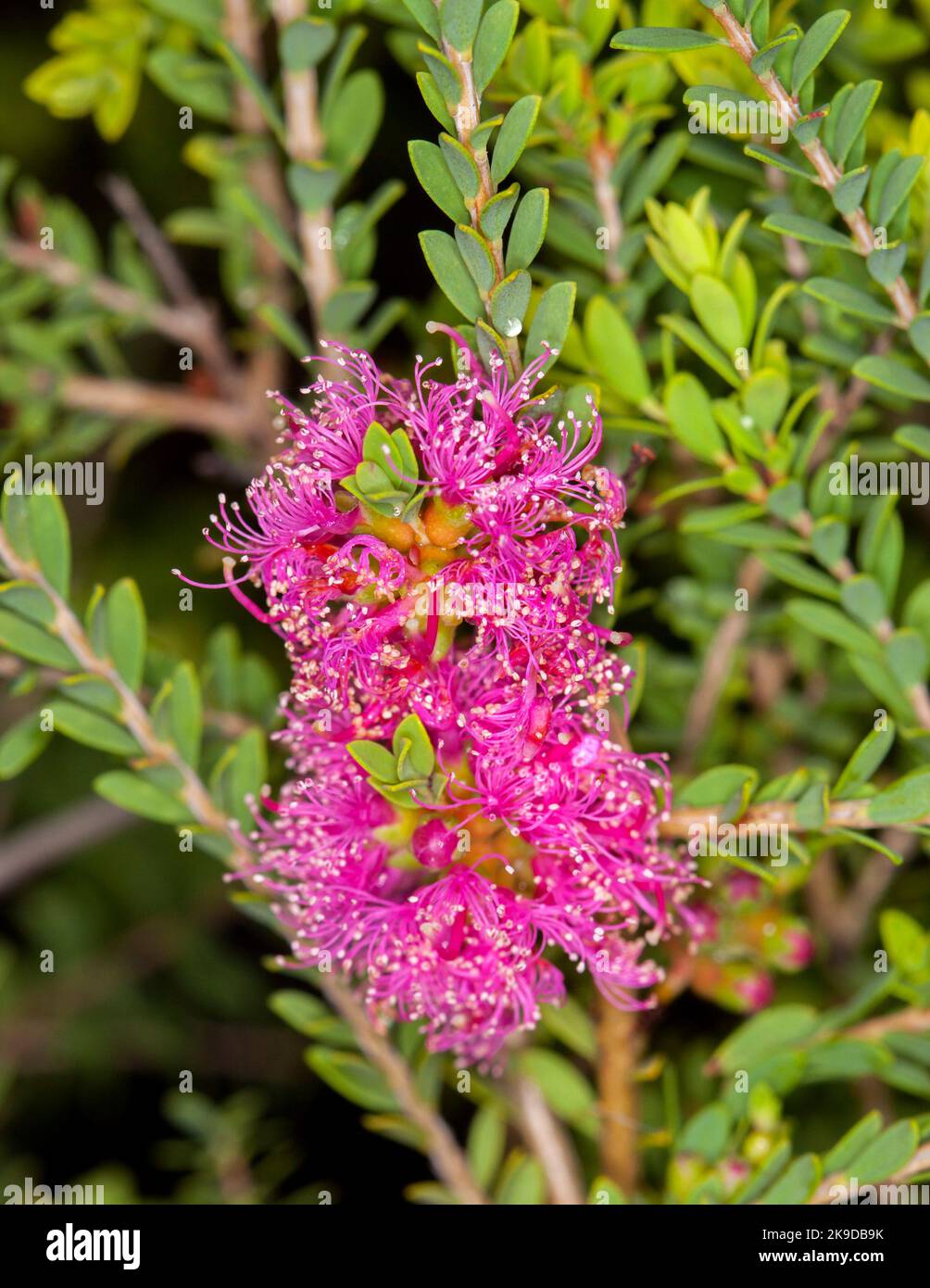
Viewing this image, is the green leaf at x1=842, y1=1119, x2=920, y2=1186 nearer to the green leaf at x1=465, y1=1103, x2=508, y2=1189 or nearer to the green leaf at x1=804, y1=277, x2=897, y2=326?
the green leaf at x1=465, y1=1103, x2=508, y2=1189

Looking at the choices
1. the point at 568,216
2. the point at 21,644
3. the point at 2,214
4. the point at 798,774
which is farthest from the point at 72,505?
the point at 798,774

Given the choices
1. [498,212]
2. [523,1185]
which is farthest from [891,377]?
[523,1185]

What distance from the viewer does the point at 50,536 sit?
118 cm

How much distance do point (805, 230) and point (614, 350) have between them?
0.20 meters

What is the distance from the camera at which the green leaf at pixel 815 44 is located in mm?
958

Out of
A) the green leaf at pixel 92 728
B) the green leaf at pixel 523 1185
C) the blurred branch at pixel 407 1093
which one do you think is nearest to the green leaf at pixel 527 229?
the green leaf at pixel 92 728

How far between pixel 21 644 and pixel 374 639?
16.8 inches

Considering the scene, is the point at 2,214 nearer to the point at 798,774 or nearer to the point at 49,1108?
the point at 798,774

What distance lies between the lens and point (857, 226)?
40.9 inches

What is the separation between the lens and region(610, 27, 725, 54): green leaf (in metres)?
0.96

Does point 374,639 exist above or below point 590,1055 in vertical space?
above

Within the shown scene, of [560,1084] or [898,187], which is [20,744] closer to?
[560,1084]

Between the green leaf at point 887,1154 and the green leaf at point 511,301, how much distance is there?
81 cm

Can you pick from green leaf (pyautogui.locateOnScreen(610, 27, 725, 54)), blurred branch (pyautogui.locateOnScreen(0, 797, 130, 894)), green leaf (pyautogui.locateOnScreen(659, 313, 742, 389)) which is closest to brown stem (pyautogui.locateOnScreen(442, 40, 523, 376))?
green leaf (pyautogui.locateOnScreen(610, 27, 725, 54))
